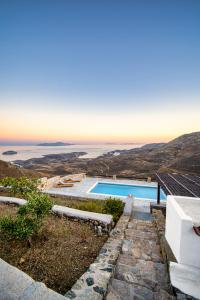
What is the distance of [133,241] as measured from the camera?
5352mm

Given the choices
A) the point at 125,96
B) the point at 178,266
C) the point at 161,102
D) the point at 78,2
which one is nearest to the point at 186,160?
the point at 161,102

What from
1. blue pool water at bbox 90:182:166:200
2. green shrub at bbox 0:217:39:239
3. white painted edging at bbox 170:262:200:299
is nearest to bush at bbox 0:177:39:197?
green shrub at bbox 0:217:39:239

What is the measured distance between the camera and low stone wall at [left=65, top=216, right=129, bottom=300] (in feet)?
9.41

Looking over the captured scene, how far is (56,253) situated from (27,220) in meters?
1.26

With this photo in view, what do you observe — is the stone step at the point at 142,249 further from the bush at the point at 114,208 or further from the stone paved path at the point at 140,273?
the bush at the point at 114,208

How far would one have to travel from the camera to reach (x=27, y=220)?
4.82 meters

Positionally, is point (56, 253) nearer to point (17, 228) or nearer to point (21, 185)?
point (17, 228)

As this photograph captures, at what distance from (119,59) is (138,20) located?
7.33 metres

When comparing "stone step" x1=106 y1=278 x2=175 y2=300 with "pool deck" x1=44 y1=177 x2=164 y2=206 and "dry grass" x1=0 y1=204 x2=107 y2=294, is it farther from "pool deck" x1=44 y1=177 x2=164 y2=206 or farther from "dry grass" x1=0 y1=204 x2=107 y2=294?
"pool deck" x1=44 y1=177 x2=164 y2=206

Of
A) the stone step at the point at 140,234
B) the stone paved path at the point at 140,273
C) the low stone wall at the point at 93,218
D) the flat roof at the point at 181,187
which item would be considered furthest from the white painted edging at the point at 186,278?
the flat roof at the point at 181,187

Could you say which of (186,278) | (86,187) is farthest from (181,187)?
(86,187)

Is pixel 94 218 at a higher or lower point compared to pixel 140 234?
higher

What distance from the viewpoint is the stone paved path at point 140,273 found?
3.10 m

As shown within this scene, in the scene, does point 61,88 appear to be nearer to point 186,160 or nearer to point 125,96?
point 125,96
